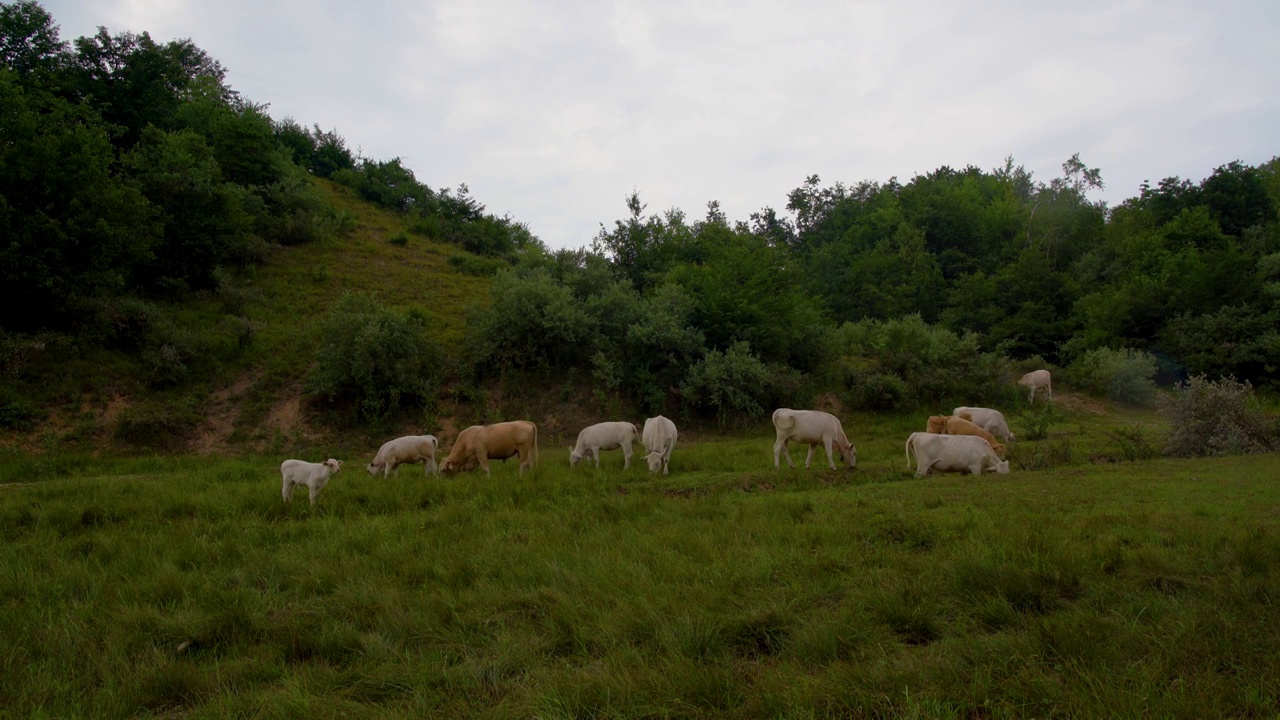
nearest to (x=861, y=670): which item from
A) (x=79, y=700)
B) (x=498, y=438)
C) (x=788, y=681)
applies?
(x=788, y=681)

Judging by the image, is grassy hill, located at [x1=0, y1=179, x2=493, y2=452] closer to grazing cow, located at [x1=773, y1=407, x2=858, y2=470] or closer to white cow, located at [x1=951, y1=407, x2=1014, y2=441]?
grazing cow, located at [x1=773, y1=407, x2=858, y2=470]

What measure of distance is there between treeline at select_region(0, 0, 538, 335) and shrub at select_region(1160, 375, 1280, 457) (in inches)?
1189

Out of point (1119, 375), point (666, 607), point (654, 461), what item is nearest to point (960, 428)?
point (654, 461)

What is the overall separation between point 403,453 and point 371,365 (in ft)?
22.8

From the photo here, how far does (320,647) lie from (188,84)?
56384 mm

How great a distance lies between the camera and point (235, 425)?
66.6ft

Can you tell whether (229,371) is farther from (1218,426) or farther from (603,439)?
(1218,426)

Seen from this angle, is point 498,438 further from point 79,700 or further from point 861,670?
point 861,670

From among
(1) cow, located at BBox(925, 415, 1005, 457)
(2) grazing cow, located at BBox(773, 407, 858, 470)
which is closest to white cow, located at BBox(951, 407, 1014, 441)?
(1) cow, located at BBox(925, 415, 1005, 457)

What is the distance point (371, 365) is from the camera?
21109mm

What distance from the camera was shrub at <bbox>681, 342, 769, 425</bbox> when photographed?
77.0 feet

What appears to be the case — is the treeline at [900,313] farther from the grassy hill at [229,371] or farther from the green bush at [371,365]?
the grassy hill at [229,371]

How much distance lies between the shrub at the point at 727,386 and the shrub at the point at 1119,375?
662 inches

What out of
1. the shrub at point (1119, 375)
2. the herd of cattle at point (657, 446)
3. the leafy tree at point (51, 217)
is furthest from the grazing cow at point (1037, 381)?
the leafy tree at point (51, 217)
